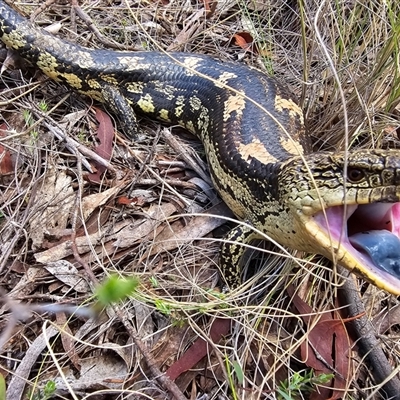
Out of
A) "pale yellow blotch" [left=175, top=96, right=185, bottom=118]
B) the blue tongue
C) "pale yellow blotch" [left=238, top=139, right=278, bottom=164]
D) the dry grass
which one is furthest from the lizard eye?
"pale yellow blotch" [left=175, top=96, right=185, bottom=118]

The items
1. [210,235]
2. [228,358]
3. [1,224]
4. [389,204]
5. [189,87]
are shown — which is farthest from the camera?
[189,87]

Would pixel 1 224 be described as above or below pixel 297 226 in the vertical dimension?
below

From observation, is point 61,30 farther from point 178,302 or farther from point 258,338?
point 258,338

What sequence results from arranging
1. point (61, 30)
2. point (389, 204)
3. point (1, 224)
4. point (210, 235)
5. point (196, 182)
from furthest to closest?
point (61, 30) → point (196, 182) → point (210, 235) → point (1, 224) → point (389, 204)

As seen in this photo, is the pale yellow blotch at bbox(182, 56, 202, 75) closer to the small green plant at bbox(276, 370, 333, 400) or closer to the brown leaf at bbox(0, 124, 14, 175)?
→ the brown leaf at bbox(0, 124, 14, 175)

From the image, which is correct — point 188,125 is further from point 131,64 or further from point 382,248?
point 382,248

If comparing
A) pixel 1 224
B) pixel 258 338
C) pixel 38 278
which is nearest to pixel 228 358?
pixel 258 338

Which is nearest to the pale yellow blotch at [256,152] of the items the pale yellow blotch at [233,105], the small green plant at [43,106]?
the pale yellow blotch at [233,105]

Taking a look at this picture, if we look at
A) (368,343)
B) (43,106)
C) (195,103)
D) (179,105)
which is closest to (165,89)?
(179,105)
